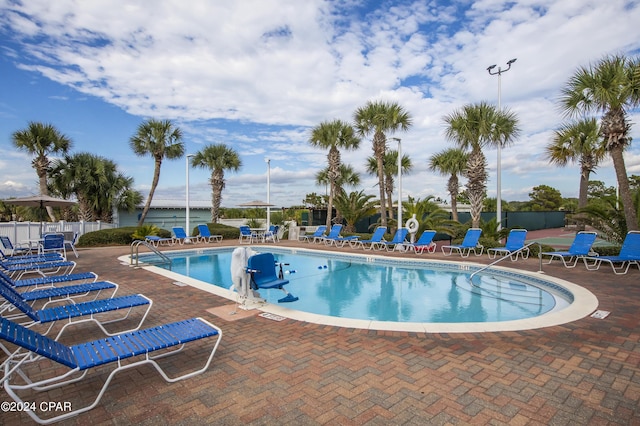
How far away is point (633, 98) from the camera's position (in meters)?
9.55

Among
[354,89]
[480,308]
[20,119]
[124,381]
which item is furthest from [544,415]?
[20,119]

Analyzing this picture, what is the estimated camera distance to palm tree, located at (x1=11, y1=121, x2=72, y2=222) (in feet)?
58.3

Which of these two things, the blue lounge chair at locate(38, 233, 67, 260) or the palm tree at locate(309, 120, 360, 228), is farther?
the palm tree at locate(309, 120, 360, 228)

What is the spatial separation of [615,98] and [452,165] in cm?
1231

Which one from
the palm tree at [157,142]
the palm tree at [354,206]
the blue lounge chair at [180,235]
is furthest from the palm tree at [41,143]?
the palm tree at [354,206]

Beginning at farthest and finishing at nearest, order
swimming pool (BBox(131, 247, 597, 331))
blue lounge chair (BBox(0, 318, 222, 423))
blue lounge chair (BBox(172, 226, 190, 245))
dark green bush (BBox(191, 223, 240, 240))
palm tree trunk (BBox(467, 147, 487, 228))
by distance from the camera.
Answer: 1. dark green bush (BBox(191, 223, 240, 240))
2. blue lounge chair (BBox(172, 226, 190, 245))
3. palm tree trunk (BBox(467, 147, 487, 228))
4. swimming pool (BBox(131, 247, 597, 331))
5. blue lounge chair (BBox(0, 318, 222, 423))

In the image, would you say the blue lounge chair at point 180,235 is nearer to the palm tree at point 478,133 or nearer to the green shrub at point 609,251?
the palm tree at point 478,133

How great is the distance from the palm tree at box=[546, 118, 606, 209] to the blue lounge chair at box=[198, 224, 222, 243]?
18500 millimetres

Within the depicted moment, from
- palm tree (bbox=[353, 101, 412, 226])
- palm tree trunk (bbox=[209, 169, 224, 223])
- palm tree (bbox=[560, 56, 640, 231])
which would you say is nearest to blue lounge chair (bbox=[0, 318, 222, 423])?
palm tree (bbox=[560, 56, 640, 231])

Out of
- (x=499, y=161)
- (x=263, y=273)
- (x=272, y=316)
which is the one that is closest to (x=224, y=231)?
(x=499, y=161)

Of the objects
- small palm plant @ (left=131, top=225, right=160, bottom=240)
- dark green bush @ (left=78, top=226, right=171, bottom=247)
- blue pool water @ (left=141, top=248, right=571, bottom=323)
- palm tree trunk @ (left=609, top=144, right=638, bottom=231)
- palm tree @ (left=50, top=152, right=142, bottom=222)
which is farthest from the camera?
palm tree @ (left=50, top=152, right=142, bottom=222)

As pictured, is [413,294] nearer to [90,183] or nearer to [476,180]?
[476,180]

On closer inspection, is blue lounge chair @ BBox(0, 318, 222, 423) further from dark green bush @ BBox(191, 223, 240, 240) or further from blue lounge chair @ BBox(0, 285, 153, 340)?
dark green bush @ BBox(191, 223, 240, 240)

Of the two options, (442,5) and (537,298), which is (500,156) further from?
(537,298)
